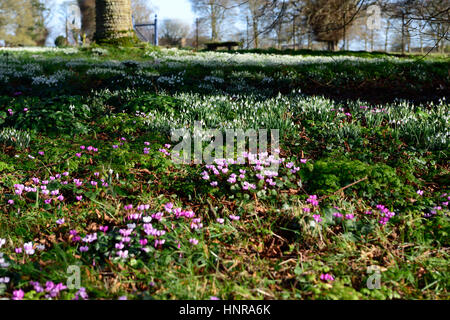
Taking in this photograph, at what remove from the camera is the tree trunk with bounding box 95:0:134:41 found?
15.4 meters

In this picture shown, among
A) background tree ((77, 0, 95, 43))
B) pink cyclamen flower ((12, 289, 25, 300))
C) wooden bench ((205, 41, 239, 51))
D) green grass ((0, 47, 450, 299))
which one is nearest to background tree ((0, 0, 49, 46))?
background tree ((77, 0, 95, 43))

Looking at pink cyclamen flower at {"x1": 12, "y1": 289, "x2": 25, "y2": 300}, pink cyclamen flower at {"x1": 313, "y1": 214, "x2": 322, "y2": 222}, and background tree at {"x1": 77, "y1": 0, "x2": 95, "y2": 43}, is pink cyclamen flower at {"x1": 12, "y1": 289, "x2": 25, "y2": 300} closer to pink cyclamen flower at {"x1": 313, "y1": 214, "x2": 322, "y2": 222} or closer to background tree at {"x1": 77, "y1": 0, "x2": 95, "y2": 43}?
pink cyclamen flower at {"x1": 313, "y1": 214, "x2": 322, "y2": 222}

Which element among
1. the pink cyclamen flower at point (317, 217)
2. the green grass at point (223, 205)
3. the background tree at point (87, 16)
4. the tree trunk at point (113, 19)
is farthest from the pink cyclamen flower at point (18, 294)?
the background tree at point (87, 16)

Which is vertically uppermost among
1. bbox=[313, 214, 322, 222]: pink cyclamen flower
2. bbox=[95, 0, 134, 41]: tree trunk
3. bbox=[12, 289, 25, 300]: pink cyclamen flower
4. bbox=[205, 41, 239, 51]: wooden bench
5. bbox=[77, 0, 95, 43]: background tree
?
bbox=[77, 0, 95, 43]: background tree

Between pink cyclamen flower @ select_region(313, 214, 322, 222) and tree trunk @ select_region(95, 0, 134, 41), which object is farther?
tree trunk @ select_region(95, 0, 134, 41)

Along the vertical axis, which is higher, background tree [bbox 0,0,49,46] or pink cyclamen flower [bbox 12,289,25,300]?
background tree [bbox 0,0,49,46]

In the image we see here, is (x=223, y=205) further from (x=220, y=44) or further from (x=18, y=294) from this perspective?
(x=220, y=44)

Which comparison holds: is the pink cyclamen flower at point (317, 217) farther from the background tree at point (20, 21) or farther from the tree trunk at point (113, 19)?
the background tree at point (20, 21)

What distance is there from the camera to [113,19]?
15.7m

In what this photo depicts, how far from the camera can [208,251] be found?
2664mm

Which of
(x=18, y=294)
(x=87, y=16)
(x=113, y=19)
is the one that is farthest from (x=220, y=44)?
(x=87, y=16)

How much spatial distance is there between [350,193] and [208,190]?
56.9 inches

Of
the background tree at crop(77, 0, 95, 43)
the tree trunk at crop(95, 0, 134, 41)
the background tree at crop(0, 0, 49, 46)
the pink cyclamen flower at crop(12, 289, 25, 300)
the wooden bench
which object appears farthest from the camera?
the background tree at crop(0, 0, 49, 46)

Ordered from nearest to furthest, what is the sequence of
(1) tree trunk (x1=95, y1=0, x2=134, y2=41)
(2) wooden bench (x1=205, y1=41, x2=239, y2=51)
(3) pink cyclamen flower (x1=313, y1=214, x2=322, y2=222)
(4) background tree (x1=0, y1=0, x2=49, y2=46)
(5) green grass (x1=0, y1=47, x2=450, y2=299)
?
(5) green grass (x1=0, y1=47, x2=450, y2=299) → (3) pink cyclamen flower (x1=313, y1=214, x2=322, y2=222) → (1) tree trunk (x1=95, y1=0, x2=134, y2=41) → (2) wooden bench (x1=205, y1=41, x2=239, y2=51) → (4) background tree (x1=0, y1=0, x2=49, y2=46)
